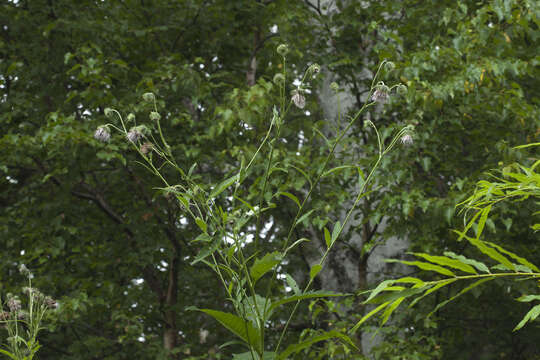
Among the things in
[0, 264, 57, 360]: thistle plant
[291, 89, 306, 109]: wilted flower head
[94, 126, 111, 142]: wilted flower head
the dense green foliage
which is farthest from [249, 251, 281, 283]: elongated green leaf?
the dense green foliage

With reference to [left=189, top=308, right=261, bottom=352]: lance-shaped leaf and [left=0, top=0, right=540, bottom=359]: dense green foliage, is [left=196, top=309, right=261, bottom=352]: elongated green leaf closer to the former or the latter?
[left=189, top=308, right=261, bottom=352]: lance-shaped leaf

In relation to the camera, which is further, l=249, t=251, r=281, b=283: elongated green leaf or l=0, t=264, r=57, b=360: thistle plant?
l=0, t=264, r=57, b=360: thistle plant

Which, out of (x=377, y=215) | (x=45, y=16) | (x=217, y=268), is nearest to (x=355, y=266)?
(x=377, y=215)

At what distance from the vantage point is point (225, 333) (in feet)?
15.9

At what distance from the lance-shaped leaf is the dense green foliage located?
1878 mm

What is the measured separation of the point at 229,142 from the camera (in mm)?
3715

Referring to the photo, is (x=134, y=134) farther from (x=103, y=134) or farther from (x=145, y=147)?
(x=103, y=134)

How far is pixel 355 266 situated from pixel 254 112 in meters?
1.58

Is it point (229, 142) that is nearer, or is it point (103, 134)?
point (103, 134)

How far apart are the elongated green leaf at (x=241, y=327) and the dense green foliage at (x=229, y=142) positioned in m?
1.88

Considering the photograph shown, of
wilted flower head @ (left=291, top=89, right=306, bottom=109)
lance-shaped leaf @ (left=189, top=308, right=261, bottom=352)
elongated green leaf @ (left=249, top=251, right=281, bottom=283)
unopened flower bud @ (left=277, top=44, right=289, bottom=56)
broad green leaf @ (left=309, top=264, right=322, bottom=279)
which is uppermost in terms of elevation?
unopened flower bud @ (left=277, top=44, right=289, bottom=56)

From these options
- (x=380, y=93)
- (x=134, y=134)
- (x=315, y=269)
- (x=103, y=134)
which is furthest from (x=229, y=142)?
(x=315, y=269)

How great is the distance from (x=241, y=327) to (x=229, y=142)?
8.56ft

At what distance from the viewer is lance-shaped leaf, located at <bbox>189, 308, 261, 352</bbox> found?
44.6 inches
